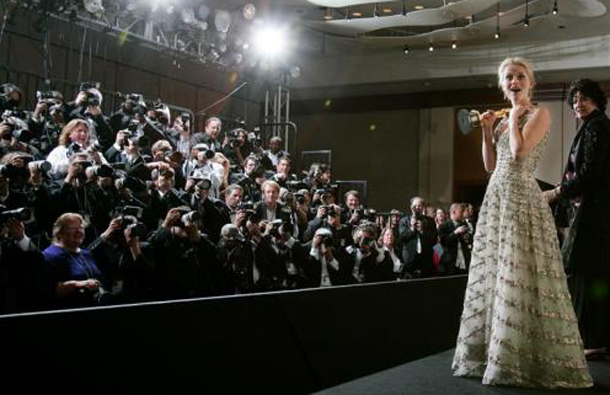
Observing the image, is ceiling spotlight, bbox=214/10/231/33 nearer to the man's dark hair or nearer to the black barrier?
the black barrier

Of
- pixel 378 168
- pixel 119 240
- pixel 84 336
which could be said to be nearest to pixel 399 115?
pixel 378 168

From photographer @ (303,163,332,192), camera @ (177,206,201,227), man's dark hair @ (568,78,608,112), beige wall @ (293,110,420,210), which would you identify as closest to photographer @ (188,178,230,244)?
camera @ (177,206,201,227)

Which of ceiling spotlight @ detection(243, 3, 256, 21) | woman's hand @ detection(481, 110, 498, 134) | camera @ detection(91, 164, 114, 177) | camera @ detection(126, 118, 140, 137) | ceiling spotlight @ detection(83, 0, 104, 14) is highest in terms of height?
ceiling spotlight @ detection(243, 3, 256, 21)

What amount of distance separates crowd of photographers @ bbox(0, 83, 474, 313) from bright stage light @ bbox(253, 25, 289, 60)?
9.66ft

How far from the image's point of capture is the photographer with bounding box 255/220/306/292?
14.1 feet

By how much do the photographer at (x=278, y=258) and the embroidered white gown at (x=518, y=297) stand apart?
1916 mm

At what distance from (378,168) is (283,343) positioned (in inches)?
398

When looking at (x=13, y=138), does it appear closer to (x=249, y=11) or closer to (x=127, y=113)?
(x=127, y=113)

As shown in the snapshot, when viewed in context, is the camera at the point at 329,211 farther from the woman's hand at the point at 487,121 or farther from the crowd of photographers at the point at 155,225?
the woman's hand at the point at 487,121

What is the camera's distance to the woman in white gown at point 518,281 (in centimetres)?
232

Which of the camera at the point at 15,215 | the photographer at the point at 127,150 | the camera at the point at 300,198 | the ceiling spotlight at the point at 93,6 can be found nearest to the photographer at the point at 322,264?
the camera at the point at 300,198

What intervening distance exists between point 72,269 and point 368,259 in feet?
8.40

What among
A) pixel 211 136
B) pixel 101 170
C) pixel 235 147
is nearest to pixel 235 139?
pixel 235 147

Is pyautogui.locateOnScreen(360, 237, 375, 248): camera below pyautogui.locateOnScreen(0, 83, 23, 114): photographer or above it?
below
